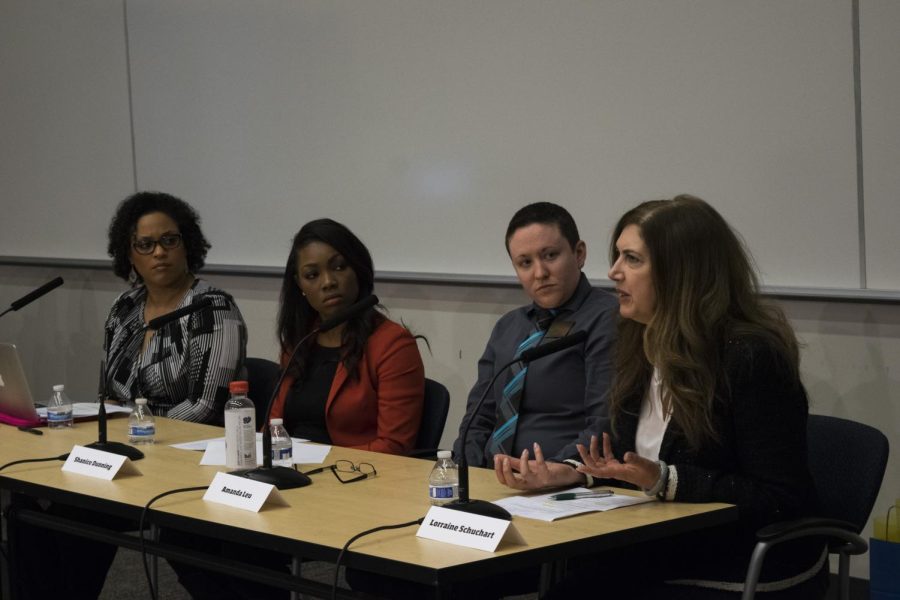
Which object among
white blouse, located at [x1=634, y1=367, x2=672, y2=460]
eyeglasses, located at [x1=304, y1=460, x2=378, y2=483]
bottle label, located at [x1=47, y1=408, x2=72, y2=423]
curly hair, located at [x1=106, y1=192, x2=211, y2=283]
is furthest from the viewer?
curly hair, located at [x1=106, y1=192, x2=211, y2=283]

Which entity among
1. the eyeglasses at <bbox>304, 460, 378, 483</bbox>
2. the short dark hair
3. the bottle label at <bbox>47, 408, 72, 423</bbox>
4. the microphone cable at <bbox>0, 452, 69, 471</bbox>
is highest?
the short dark hair

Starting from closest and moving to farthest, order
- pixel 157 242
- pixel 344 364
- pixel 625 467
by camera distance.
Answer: pixel 625 467 < pixel 344 364 < pixel 157 242

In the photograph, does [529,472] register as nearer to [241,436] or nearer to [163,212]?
[241,436]

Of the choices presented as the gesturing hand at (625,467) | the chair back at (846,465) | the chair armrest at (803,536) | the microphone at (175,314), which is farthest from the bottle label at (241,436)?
the chair back at (846,465)

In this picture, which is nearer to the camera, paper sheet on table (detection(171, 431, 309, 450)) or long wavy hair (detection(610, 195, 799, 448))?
long wavy hair (detection(610, 195, 799, 448))

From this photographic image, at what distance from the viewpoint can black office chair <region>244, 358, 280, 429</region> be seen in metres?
3.85

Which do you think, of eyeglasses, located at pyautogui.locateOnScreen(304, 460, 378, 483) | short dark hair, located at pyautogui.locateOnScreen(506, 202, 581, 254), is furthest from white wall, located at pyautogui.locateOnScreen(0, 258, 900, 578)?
eyeglasses, located at pyautogui.locateOnScreen(304, 460, 378, 483)

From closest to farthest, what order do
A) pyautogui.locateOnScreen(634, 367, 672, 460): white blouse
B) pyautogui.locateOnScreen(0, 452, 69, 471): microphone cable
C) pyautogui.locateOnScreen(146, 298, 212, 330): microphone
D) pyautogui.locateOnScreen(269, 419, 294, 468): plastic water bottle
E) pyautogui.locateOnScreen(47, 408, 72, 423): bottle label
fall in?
pyautogui.locateOnScreen(634, 367, 672, 460): white blouse < pyautogui.locateOnScreen(269, 419, 294, 468): plastic water bottle < pyautogui.locateOnScreen(0, 452, 69, 471): microphone cable < pyautogui.locateOnScreen(146, 298, 212, 330): microphone < pyautogui.locateOnScreen(47, 408, 72, 423): bottle label

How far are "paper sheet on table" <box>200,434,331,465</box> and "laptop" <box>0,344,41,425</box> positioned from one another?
0.69m

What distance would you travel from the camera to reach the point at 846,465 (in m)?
2.58

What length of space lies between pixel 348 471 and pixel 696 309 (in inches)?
36.6

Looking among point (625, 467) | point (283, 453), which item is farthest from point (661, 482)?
point (283, 453)

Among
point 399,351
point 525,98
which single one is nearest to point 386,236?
point 525,98

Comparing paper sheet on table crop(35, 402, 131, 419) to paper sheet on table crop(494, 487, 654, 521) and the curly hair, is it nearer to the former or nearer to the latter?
the curly hair
